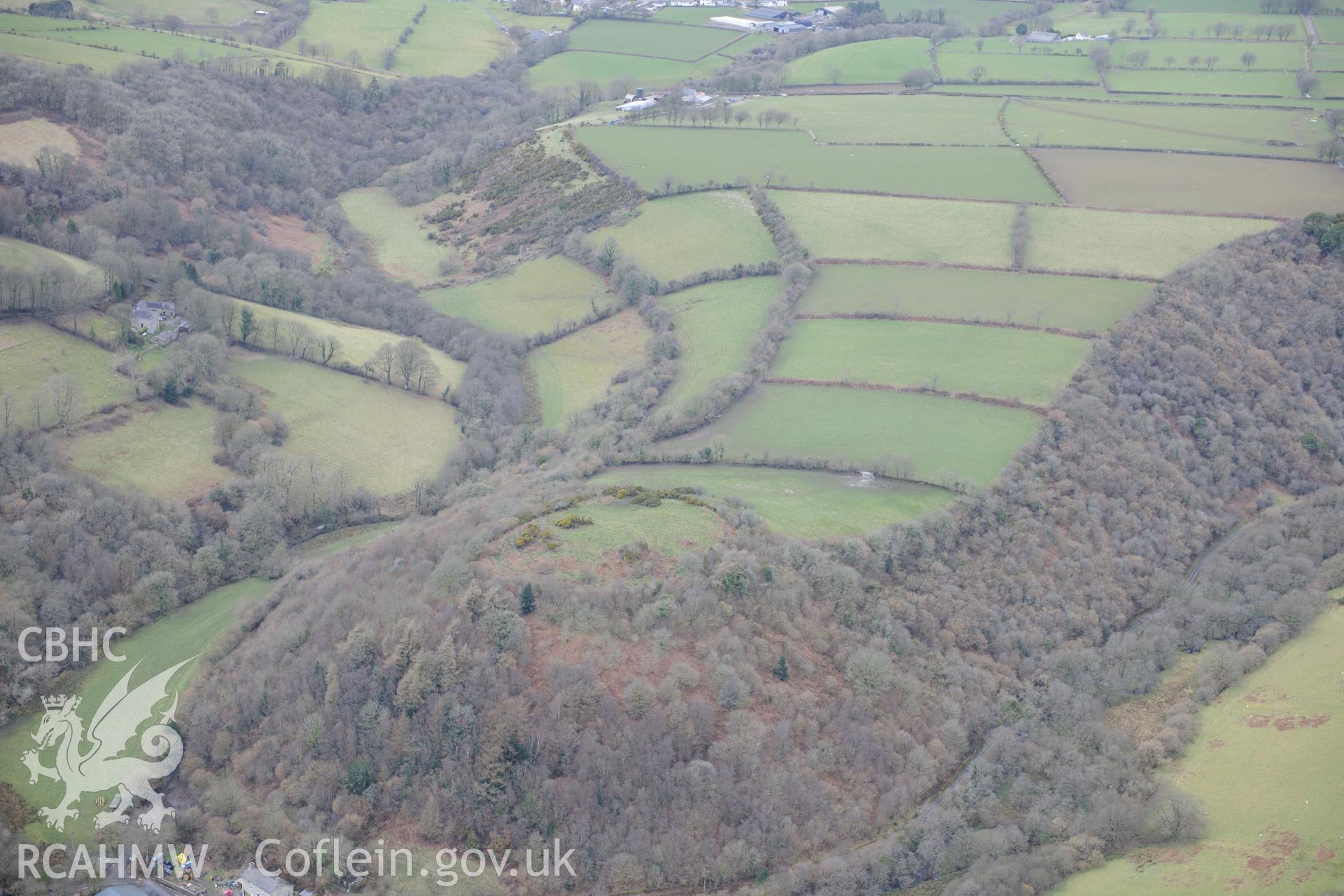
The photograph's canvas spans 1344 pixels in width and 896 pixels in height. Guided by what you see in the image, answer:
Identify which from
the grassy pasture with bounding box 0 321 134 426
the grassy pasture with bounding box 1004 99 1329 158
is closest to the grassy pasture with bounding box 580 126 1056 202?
the grassy pasture with bounding box 1004 99 1329 158

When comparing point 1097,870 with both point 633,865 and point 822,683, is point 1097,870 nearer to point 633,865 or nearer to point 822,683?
point 822,683

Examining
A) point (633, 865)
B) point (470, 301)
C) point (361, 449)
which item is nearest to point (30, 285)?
point (361, 449)

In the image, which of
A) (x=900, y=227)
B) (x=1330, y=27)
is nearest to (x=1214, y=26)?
(x=1330, y=27)

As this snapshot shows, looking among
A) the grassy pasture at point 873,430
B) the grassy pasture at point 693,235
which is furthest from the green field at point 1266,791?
the grassy pasture at point 693,235

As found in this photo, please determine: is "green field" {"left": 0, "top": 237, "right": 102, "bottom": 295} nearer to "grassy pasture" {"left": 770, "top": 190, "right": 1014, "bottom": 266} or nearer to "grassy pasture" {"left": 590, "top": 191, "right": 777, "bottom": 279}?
"grassy pasture" {"left": 590, "top": 191, "right": 777, "bottom": 279}

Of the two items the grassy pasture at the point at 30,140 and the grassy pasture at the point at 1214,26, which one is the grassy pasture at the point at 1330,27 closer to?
the grassy pasture at the point at 1214,26

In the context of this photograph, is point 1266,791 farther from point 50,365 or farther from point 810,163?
point 810,163
